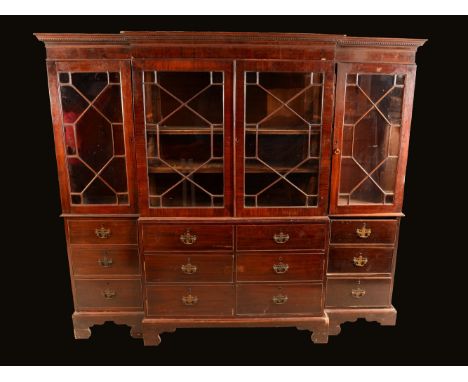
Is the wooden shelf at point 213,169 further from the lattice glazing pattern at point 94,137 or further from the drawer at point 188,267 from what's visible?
the drawer at point 188,267

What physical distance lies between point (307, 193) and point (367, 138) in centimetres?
60

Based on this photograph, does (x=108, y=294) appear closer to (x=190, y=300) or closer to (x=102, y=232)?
(x=102, y=232)

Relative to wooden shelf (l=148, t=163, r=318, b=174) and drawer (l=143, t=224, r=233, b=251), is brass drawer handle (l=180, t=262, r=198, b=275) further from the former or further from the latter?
wooden shelf (l=148, t=163, r=318, b=174)

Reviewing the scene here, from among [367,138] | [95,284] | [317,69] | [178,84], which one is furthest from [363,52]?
[95,284]

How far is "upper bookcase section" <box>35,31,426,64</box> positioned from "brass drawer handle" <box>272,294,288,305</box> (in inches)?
66.8

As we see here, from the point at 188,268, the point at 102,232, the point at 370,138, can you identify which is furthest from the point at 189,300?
the point at 370,138

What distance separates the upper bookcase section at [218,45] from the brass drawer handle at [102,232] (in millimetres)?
1205

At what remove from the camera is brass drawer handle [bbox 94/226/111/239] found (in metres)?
2.82

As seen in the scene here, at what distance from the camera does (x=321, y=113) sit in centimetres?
258

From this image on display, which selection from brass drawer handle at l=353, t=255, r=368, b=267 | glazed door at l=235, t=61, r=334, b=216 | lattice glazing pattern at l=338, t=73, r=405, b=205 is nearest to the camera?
glazed door at l=235, t=61, r=334, b=216

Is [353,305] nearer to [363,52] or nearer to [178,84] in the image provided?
[363,52]

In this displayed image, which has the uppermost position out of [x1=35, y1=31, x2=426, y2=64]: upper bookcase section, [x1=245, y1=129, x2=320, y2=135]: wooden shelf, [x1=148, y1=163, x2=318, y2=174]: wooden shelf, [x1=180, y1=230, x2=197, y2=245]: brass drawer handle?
[x1=35, y1=31, x2=426, y2=64]: upper bookcase section

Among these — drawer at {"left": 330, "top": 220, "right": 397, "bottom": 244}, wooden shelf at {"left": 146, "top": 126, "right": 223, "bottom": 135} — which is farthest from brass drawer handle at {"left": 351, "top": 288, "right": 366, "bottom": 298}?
wooden shelf at {"left": 146, "top": 126, "right": 223, "bottom": 135}

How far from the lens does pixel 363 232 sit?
2.85 metres
